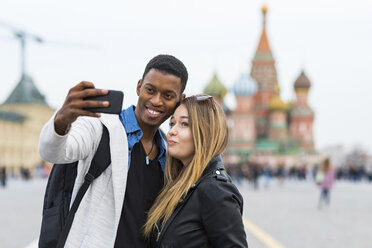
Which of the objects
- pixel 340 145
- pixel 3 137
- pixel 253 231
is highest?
pixel 253 231

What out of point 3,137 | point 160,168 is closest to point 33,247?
point 160,168

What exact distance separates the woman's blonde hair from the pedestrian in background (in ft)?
37.6

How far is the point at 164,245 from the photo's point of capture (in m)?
2.55

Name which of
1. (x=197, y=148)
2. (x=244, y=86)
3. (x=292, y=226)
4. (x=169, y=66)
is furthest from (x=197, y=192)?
(x=244, y=86)

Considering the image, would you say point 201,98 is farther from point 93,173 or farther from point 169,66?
point 93,173

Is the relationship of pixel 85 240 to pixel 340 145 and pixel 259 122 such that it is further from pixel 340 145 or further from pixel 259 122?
pixel 340 145

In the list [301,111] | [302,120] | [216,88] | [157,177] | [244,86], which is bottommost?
[302,120]

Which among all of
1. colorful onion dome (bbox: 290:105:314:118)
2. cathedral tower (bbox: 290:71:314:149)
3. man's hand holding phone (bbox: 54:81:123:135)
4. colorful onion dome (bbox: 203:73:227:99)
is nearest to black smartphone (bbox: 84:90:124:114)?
man's hand holding phone (bbox: 54:81:123:135)

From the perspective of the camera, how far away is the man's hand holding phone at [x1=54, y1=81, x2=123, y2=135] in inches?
88.0

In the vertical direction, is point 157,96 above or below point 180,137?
above

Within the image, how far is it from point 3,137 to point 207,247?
49.9 metres

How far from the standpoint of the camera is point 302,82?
67562 millimetres

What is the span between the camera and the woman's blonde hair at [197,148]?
2.60 metres

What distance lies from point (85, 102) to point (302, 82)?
2633 inches
